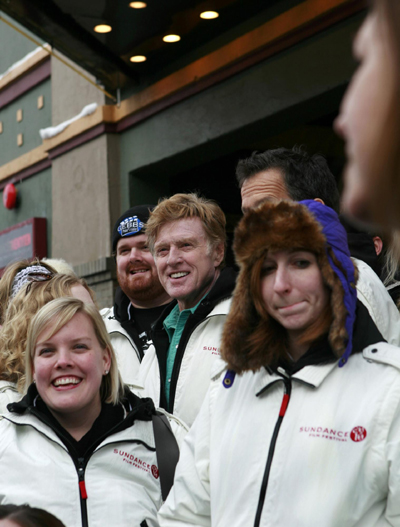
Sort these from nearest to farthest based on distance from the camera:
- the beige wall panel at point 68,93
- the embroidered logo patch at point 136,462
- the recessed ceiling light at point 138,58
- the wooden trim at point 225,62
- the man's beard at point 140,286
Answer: the embroidered logo patch at point 136,462
the man's beard at point 140,286
the wooden trim at point 225,62
the recessed ceiling light at point 138,58
the beige wall panel at point 68,93

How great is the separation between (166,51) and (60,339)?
591 centimetres

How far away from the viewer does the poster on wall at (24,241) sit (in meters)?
10.7

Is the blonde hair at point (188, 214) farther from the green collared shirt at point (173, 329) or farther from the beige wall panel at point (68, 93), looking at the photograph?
the beige wall panel at point (68, 93)

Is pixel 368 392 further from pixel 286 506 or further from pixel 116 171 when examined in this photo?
pixel 116 171

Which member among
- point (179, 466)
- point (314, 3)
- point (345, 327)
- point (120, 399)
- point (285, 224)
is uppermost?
point (314, 3)

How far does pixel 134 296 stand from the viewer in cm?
452

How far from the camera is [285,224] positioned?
101 inches

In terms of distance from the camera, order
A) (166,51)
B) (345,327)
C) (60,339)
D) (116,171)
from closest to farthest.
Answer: (345,327), (60,339), (166,51), (116,171)

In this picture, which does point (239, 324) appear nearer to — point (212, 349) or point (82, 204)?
point (212, 349)

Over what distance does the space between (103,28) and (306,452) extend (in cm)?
640

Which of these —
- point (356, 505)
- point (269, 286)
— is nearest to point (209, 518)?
point (356, 505)

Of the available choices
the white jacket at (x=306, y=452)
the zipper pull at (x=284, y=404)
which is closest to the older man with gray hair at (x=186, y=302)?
the white jacket at (x=306, y=452)

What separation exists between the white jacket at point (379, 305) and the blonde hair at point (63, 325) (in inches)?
43.4

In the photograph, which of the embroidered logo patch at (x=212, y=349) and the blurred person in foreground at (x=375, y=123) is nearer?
the blurred person in foreground at (x=375, y=123)
